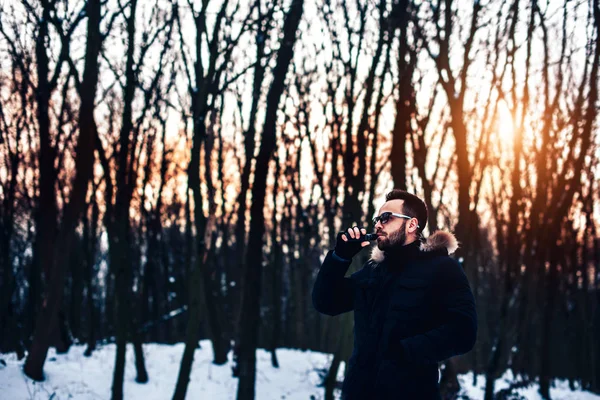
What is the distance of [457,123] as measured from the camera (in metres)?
10.1

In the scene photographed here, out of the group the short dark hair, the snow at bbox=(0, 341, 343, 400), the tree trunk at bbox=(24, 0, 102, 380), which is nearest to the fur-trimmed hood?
the short dark hair

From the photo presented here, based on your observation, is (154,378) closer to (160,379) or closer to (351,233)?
(160,379)

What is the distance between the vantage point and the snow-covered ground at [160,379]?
10406mm

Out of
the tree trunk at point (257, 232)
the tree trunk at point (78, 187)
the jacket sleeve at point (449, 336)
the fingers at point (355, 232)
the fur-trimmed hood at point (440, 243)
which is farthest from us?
the tree trunk at point (78, 187)

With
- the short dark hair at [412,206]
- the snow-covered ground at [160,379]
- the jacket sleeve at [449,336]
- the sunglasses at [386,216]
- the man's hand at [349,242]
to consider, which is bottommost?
the snow-covered ground at [160,379]

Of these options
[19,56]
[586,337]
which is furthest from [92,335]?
[586,337]

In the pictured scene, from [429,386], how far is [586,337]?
2028cm

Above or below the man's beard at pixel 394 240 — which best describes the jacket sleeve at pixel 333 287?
below

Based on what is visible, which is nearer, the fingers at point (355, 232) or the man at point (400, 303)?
the man at point (400, 303)

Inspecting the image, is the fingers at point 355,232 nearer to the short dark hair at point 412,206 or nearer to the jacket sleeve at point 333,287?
the jacket sleeve at point 333,287

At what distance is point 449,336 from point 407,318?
0.28 meters

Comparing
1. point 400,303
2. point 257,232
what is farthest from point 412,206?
point 257,232

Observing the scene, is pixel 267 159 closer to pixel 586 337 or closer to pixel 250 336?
pixel 250 336

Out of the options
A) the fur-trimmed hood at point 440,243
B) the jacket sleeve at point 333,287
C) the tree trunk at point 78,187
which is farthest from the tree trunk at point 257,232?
the fur-trimmed hood at point 440,243
